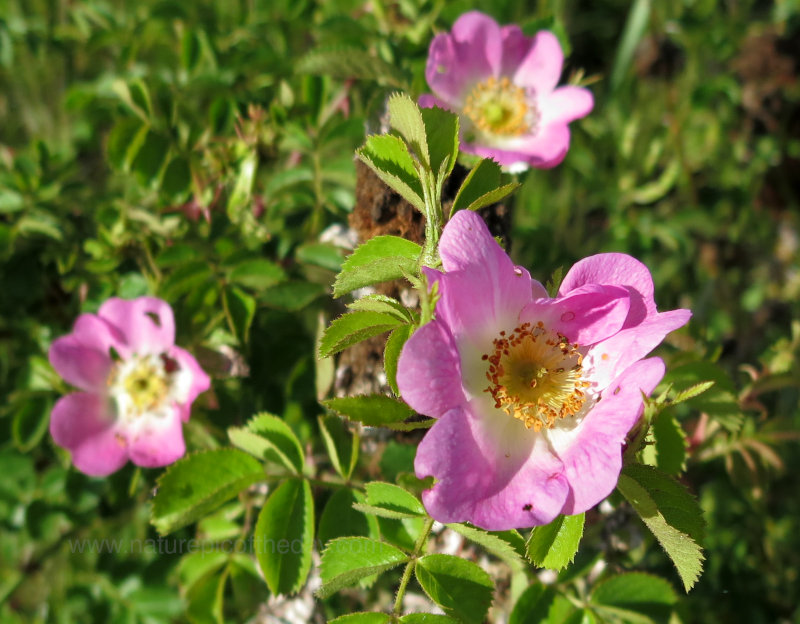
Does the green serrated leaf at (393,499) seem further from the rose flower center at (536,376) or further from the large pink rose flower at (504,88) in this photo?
the large pink rose flower at (504,88)

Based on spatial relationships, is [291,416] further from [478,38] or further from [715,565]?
[715,565]

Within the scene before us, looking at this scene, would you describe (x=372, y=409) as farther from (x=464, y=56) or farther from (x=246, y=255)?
(x=464, y=56)

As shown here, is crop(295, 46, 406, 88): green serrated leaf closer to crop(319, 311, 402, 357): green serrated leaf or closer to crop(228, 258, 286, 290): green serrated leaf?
crop(228, 258, 286, 290): green serrated leaf

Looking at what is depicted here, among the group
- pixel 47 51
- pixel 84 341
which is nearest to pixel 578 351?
pixel 84 341

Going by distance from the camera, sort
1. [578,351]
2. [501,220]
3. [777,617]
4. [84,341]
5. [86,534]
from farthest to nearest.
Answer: [777,617] → [86,534] → [84,341] → [501,220] → [578,351]

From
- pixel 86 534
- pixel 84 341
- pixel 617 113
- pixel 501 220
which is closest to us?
pixel 501 220

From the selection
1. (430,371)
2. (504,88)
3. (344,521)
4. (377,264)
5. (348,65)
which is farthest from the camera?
(504,88)

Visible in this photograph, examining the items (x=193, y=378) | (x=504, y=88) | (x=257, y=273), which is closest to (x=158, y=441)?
(x=193, y=378)
